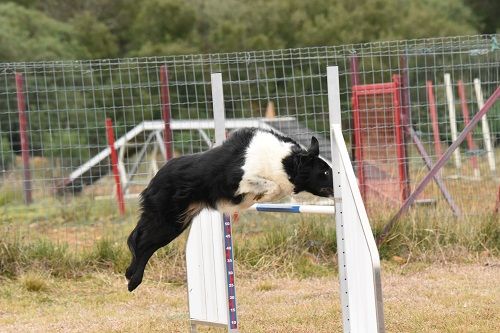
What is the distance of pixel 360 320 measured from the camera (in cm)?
426

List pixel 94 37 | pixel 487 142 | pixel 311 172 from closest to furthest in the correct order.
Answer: pixel 311 172
pixel 487 142
pixel 94 37

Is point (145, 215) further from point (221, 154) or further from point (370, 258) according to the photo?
point (370, 258)

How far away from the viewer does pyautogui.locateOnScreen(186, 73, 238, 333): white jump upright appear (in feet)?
18.1

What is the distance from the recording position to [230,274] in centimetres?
556

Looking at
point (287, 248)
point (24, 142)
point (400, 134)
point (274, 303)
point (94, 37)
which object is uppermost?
point (94, 37)

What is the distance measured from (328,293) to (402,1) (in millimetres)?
20679

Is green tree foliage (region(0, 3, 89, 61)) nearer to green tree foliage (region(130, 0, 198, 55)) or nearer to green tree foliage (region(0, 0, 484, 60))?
green tree foliage (region(0, 0, 484, 60))

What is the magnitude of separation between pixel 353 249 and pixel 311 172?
1.16 meters

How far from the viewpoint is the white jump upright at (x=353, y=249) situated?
395 cm

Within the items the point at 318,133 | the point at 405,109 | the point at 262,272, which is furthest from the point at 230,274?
the point at 405,109

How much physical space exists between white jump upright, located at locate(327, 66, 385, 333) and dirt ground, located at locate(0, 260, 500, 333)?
1.39 m

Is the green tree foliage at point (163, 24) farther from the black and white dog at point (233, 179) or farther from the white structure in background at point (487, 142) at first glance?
→ the black and white dog at point (233, 179)

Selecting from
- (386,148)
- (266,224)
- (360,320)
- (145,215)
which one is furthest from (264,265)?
(360,320)

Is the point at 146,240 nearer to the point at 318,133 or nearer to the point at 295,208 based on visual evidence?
the point at 295,208
